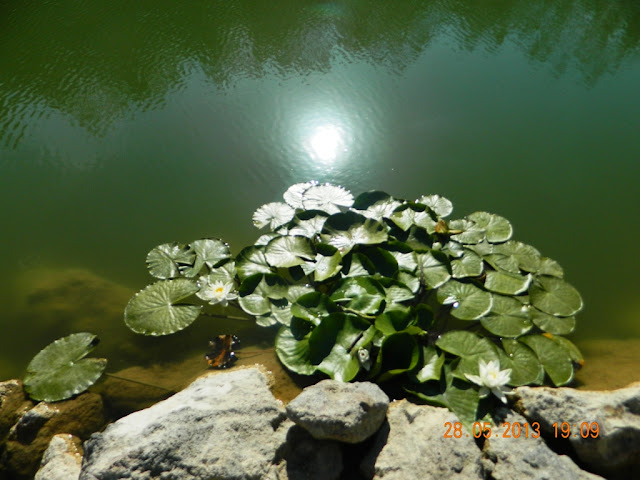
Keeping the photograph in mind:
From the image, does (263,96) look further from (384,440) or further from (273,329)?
(384,440)

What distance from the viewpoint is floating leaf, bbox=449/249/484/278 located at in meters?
2.74

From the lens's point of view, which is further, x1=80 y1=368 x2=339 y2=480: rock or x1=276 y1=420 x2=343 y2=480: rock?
x1=276 y1=420 x2=343 y2=480: rock

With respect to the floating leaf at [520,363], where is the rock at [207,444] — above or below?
below

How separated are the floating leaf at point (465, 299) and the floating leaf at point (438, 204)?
2.29ft

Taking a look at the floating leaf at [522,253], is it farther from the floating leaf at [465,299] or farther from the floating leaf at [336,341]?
the floating leaf at [336,341]

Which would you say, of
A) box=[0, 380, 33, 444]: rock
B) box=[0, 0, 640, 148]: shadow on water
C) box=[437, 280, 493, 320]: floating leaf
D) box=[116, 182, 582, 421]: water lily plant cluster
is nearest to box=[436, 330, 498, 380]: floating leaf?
box=[116, 182, 582, 421]: water lily plant cluster

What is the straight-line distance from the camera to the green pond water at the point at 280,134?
3.10 meters

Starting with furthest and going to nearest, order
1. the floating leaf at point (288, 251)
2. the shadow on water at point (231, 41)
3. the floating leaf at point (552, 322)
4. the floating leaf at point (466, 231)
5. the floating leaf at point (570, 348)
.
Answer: the shadow on water at point (231, 41) → the floating leaf at point (466, 231) → the floating leaf at point (288, 251) → the floating leaf at point (552, 322) → the floating leaf at point (570, 348)

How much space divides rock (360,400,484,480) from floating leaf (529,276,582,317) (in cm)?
111

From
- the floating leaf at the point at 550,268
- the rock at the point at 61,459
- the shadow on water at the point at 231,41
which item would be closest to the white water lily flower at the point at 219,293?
the rock at the point at 61,459

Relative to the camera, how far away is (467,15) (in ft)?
20.8

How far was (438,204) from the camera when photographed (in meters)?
3.29

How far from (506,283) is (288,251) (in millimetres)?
1372

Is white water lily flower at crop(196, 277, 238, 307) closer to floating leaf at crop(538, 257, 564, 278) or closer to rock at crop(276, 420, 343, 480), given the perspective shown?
rock at crop(276, 420, 343, 480)
